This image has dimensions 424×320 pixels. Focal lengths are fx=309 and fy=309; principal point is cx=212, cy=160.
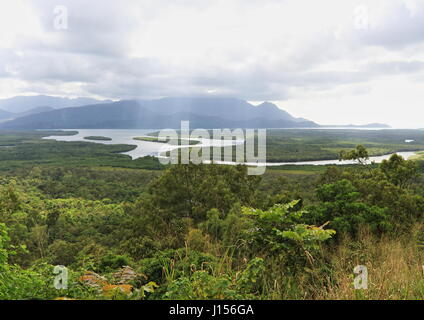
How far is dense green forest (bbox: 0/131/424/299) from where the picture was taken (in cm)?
342

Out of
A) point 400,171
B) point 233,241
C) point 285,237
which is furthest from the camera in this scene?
point 400,171

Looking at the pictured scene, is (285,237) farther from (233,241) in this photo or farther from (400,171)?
(400,171)

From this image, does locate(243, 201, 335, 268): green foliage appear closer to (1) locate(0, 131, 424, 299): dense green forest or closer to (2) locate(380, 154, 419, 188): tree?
(1) locate(0, 131, 424, 299): dense green forest

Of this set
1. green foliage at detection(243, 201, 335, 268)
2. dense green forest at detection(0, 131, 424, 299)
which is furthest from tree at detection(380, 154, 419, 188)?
green foliage at detection(243, 201, 335, 268)

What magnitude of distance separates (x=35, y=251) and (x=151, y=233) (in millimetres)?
Answer: 11754

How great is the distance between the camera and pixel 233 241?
6.58m

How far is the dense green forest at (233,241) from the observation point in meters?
3.42

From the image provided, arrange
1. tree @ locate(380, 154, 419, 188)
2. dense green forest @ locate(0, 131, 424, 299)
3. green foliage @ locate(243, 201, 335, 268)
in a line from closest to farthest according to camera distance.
Answer: dense green forest @ locate(0, 131, 424, 299)
green foliage @ locate(243, 201, 335, 268)
tree @ locate(380, 154, 419, 188)

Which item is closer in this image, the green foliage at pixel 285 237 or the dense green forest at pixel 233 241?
the dense green forest at pixel 233 241

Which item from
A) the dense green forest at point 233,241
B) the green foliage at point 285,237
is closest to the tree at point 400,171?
the dense green forest at point 233,241

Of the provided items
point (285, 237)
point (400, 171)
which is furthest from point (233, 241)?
point (400, 171)

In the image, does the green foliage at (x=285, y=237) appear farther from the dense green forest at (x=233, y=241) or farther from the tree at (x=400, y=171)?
the tree at (x=400, y=171)
